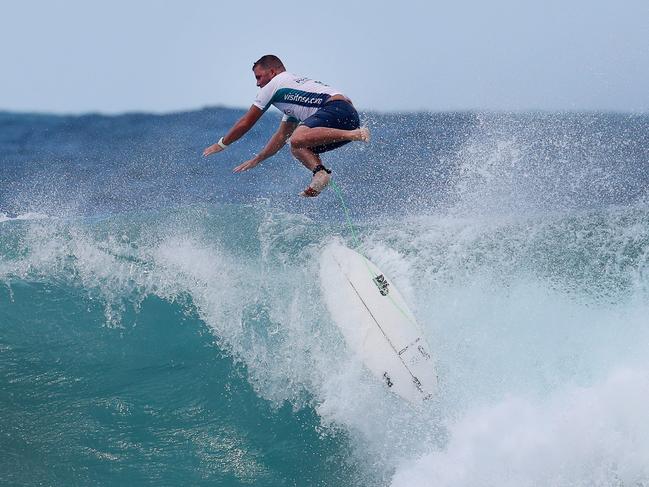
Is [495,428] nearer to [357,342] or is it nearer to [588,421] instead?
[588,421]

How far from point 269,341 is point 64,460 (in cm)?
185

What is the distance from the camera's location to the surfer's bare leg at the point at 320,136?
17.4 feet

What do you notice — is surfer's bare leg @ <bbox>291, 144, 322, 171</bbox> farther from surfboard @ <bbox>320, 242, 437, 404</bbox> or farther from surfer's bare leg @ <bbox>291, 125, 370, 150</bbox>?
surfboard @ <bbox>320, 242, 437, 404</bbox>

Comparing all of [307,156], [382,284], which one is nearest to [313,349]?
[382,284]

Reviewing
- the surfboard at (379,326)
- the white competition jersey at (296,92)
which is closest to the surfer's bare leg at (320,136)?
the white competition jersey at (296,92)

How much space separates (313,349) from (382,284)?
0.79 metres

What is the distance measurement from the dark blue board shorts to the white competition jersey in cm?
9

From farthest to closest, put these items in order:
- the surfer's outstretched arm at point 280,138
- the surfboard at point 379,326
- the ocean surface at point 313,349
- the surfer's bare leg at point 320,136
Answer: the surfer's outstretched arm at point 280,138
the surfboard at point 379,326
the surfer's bare leg at point 320,136
the ocean surface at point 313,349

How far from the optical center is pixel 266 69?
558cm

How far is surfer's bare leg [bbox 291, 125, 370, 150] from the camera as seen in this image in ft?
17.4

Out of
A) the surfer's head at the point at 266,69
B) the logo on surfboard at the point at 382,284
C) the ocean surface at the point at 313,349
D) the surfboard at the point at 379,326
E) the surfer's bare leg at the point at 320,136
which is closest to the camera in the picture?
the ocean surface at the point at 313,349

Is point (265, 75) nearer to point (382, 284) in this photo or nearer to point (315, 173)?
point (315, 173)

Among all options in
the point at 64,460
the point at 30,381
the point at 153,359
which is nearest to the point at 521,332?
the point at 153,359

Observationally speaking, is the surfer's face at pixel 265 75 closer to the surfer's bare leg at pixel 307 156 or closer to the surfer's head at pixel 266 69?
the surfer's head at pixel 266 69
